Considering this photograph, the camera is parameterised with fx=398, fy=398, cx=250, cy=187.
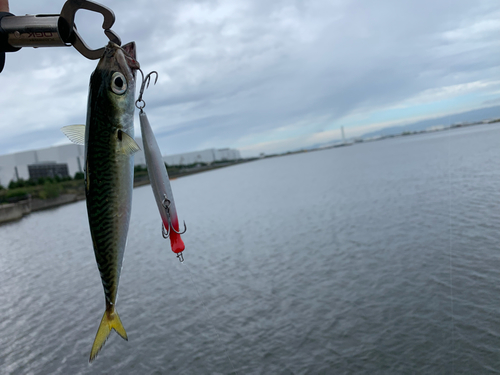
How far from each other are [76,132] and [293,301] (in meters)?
11.1

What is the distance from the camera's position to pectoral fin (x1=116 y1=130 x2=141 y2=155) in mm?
1984

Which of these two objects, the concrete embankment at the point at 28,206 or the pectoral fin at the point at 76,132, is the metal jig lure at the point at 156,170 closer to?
the pectoral fin at the point at 76,132

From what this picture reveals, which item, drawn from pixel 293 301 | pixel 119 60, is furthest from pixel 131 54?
pixel 293 301

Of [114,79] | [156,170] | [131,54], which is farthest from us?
[156,170]

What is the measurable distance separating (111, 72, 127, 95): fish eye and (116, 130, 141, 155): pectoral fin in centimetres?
20

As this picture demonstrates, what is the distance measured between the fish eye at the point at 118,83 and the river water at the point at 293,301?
454 centimetres

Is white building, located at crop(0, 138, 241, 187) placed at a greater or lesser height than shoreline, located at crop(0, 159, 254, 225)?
greater

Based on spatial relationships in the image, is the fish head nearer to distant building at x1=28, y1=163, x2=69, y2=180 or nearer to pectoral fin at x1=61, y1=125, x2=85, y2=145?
pectoral fin at x1=61, y1=125, x2=85, y2=145

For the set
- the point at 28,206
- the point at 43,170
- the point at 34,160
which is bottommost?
the point at 28,206

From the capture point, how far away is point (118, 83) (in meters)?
1.93

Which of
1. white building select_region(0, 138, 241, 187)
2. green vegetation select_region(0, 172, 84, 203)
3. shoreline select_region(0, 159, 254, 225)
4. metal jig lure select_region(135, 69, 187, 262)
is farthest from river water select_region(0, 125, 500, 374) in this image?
white building select_region(0, 138, 241, 187)

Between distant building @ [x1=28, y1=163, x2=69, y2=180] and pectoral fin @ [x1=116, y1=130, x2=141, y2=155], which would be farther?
distant building @ [x1=28, y1=163, x2=69, y2=180]

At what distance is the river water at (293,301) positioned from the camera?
9.53m

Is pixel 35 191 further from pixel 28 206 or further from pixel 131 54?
pixel 131 54
